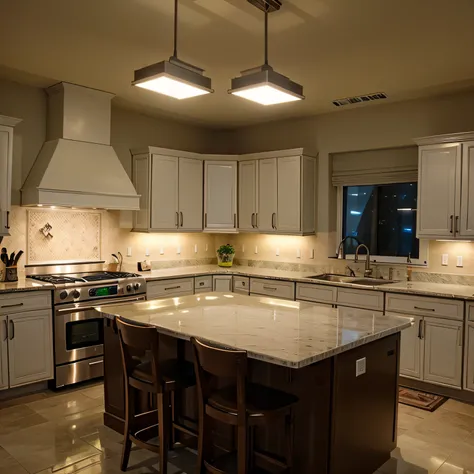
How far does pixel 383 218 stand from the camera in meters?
5.38

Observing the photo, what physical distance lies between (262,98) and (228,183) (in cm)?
311

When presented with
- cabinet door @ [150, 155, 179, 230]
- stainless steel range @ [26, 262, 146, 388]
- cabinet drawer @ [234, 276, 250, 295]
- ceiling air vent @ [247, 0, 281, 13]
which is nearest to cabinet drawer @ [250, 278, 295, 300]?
cabinet drawer @ [234, 276, 250, 295]

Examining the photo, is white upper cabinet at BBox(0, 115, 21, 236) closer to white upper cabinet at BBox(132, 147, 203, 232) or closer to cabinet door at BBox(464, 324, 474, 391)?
white upper cabinet at BBox(132, 147, 203, 232)

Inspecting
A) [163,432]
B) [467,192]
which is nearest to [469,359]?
[467,192]

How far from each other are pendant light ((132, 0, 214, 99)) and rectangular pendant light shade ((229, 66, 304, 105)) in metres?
0.21

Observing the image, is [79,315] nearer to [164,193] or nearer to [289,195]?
[164,193]

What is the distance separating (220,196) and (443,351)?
321 cm

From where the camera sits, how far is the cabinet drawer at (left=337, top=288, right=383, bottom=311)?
4471 mm

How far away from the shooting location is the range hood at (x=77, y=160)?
174 inches

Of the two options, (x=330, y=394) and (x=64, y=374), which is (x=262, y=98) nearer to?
(x=330, y=394)

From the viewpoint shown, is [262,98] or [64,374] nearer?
[262,98]

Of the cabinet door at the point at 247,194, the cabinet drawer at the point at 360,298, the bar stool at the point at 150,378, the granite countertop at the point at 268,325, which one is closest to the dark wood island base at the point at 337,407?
the granite countertop at the point at 268,325

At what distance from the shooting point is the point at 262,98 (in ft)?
9.70

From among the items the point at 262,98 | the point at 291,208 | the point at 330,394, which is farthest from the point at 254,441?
the point at 291,208
